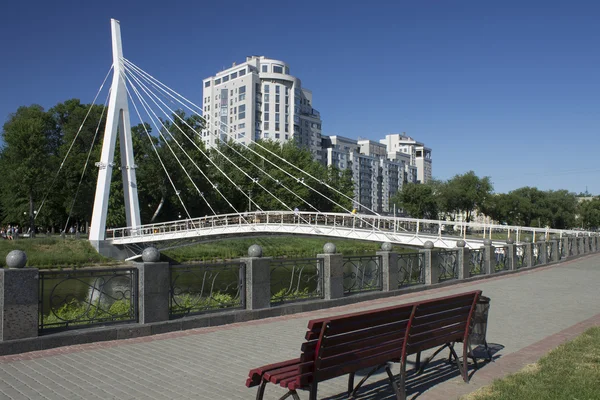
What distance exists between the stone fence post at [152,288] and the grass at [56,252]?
24.5 metres

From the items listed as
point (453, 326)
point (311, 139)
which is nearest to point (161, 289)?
point (453, 326)

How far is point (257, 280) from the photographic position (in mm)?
8953

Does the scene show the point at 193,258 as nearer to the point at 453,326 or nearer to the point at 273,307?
the point at 273,307

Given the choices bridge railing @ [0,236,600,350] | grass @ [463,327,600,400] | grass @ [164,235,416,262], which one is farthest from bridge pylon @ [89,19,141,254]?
grass @ [463,327,600,400]

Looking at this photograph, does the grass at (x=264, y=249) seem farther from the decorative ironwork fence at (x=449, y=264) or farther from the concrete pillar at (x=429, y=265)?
the concrete pillar at (x=429, y=265)

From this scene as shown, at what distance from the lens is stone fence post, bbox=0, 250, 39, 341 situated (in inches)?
249

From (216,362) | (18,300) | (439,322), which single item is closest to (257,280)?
(216,362)

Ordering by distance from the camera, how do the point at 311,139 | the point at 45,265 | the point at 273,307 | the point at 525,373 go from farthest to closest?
the point at 311,139
the point at 45,265
the point at 273,307
the point at 525,373

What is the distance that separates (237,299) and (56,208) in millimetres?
43695

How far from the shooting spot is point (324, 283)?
1034 cm

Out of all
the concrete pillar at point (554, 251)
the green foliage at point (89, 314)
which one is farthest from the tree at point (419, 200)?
the green foliage at point (89, 314)

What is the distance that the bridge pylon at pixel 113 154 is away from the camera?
29.2 meters

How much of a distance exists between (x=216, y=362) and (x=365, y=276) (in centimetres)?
671

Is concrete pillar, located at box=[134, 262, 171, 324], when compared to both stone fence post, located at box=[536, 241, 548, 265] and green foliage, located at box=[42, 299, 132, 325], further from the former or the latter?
stone fence post, located at box=[536, 241, 548, 265]
